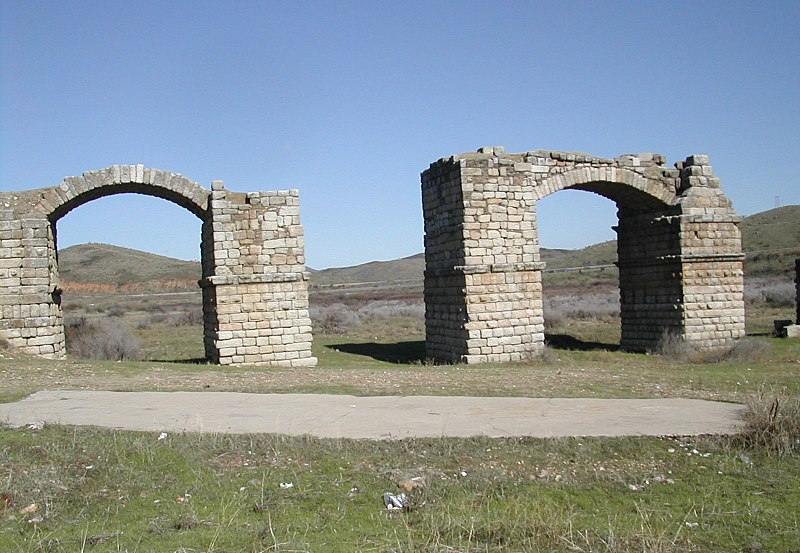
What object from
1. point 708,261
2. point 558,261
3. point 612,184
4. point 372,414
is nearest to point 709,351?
point 708,261

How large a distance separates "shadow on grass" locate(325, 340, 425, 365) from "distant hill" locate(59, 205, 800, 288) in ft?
120

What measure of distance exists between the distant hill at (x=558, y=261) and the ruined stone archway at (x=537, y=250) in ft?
112

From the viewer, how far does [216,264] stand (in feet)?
48.6

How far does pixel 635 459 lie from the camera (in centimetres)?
632

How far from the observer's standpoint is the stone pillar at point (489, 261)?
15.6 m

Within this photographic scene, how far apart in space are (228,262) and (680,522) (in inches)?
454

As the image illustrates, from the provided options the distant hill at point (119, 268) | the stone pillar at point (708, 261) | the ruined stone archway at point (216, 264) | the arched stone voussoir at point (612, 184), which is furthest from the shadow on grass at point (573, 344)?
the distant hill at point (119, 268)

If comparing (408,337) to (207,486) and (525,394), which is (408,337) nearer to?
(525,394)

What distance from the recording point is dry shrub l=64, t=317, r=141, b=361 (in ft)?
58.1

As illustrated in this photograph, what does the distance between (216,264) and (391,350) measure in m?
6.17

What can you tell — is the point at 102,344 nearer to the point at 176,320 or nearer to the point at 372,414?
the point at 372,414

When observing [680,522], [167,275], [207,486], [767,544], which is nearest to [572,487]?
[680,522]

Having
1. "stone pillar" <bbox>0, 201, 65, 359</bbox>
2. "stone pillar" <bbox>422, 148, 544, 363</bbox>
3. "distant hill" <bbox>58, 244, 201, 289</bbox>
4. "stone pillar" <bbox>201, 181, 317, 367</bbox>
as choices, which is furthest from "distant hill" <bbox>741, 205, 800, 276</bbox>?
"distant hill" <bbox>58, 244, 201, 289</bbox>

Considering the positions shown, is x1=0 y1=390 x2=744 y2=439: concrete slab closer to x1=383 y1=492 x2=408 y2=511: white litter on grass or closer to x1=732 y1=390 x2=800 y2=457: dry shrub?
x1=732 y1=390 x2=800 y2=457: dry shrub
